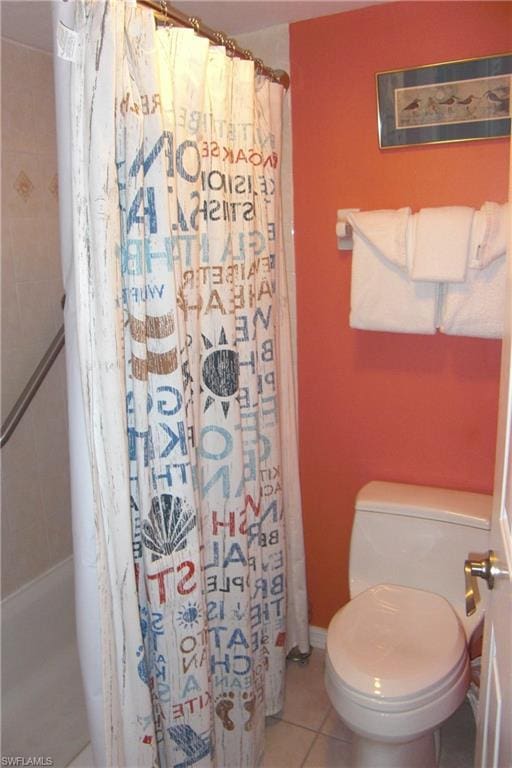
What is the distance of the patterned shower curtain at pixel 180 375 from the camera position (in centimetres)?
108

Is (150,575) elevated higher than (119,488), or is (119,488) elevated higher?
(119,488)

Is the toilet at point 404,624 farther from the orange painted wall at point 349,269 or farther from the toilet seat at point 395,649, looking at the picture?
the orange painted wall at point 349,269

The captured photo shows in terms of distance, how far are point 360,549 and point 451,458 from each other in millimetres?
403

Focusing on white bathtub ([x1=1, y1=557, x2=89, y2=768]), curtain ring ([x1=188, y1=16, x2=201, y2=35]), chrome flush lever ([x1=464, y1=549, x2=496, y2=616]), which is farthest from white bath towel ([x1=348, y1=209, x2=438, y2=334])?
white bathtub ([x1=1, y1=557, x2=89, y2=768])

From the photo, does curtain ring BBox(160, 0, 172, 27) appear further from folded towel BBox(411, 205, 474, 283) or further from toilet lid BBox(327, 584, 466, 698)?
toilet lid BBox(327, 584, 466, 698)

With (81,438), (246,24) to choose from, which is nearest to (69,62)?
(81,438)

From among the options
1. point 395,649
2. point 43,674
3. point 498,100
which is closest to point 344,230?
Answer: point 498,100

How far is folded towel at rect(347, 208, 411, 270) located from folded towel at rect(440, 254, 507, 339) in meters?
0.16

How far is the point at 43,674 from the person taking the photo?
1.98 m

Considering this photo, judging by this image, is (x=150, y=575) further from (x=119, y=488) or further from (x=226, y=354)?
(x=226, y=354)

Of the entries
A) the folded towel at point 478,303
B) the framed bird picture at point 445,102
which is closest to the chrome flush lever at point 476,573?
the folded towel at point 478,303

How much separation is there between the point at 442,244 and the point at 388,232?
0.16 metres

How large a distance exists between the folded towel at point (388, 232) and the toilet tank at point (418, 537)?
697 mm

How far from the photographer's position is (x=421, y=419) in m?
1.79
